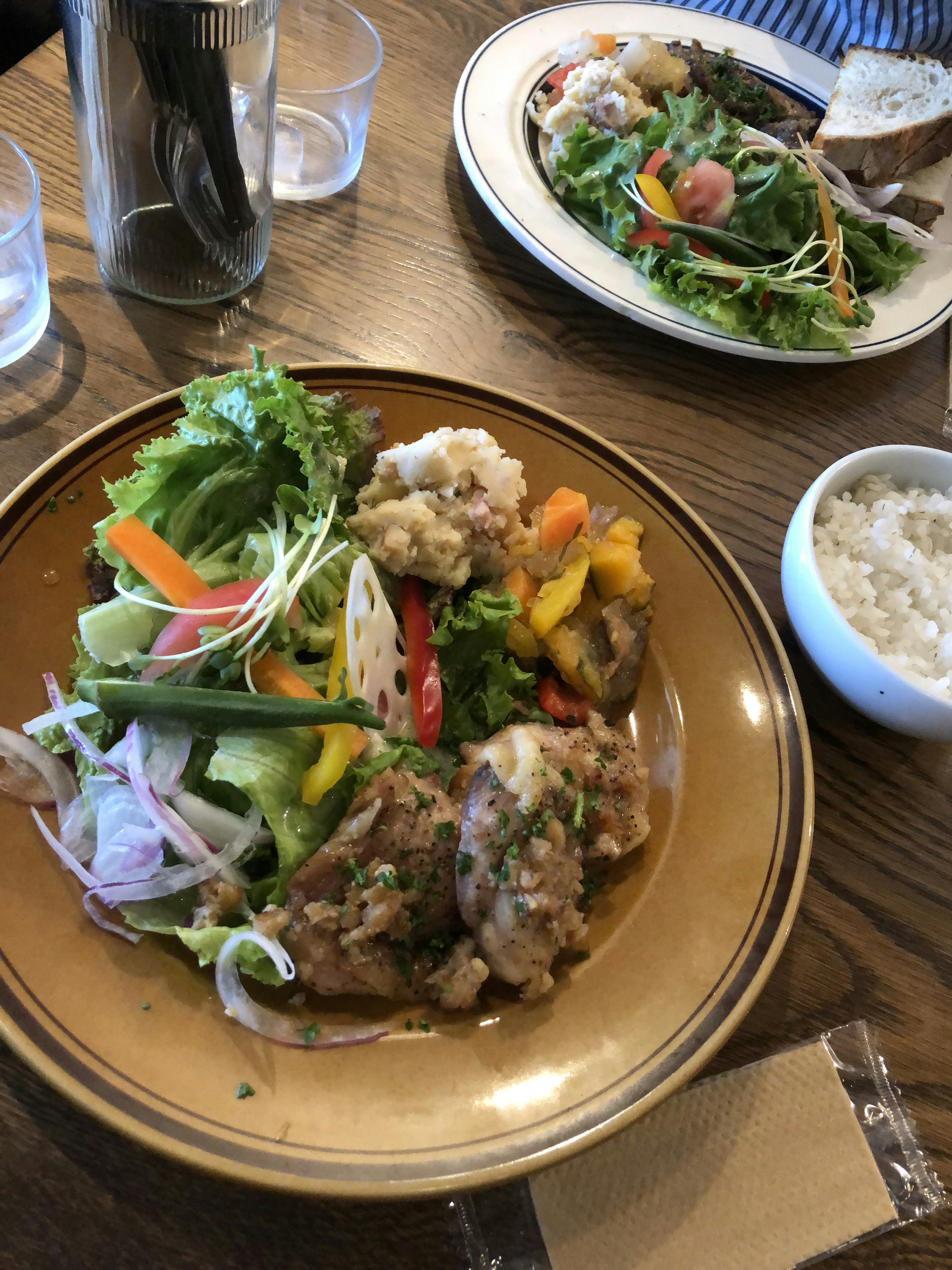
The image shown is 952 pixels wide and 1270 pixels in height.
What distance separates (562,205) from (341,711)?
6.69ft

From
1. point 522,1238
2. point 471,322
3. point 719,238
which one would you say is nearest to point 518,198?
point 471,322

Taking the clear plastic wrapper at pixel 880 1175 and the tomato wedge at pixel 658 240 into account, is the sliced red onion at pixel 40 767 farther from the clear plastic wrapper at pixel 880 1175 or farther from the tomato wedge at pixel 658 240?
the tomato wedge at pixel 658 240

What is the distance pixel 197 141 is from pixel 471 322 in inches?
34.9

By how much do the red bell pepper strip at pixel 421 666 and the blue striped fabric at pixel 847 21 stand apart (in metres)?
3.69

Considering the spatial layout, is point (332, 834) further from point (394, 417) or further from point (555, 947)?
point (394, 417)

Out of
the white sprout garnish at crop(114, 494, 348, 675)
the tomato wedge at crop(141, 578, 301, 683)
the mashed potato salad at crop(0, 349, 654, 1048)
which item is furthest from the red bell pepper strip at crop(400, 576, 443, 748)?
the tomato wedge at crop(141, 578, 301, 683)

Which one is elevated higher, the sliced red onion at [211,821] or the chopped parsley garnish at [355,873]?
the chopped parsley garnish at [355,873]

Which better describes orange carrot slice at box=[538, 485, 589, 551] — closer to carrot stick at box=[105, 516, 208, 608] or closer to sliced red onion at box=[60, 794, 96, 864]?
carrot stick at box=[105, 516, 208, 608]

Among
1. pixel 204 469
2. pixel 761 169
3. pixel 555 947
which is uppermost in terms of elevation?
pixel 761 169

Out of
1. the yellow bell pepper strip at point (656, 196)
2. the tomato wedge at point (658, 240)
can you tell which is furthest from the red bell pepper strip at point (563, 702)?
the yellow bell pepper strip at point (656, 196)

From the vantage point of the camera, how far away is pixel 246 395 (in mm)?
1690

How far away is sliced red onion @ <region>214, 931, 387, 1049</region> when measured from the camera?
4.20 ft

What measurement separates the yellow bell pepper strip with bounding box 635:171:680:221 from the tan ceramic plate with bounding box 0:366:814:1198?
4.12ft

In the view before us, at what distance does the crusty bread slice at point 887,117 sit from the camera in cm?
300
